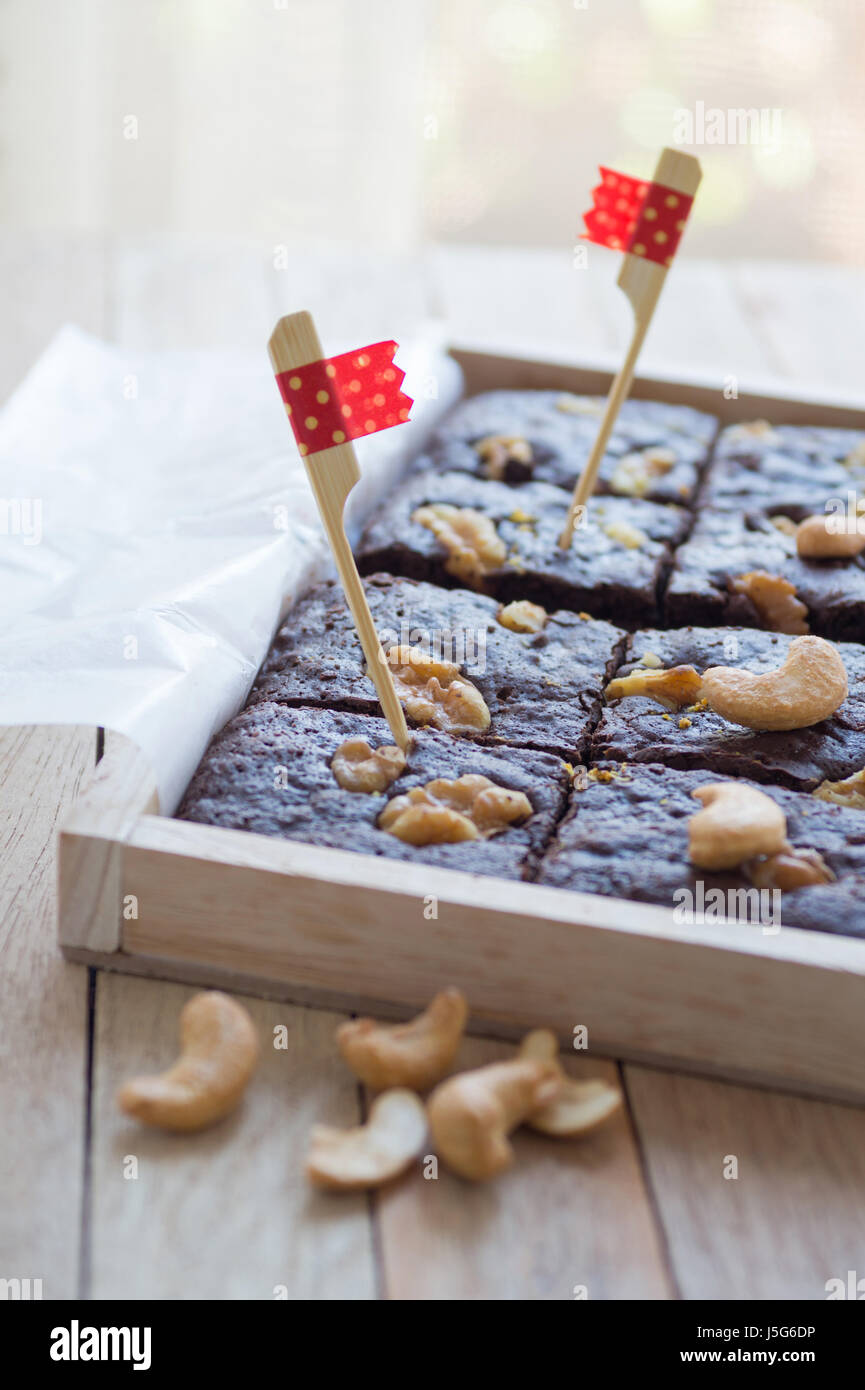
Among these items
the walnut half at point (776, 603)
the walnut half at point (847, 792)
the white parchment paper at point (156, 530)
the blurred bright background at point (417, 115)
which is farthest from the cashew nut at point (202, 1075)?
the blurred bright background at point (417, 115)

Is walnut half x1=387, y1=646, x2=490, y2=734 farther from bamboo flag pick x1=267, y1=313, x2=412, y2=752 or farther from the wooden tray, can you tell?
the wooden tray

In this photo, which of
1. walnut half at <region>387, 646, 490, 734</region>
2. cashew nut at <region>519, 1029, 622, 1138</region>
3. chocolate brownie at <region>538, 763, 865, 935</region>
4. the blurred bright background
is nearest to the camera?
cashew nut at <region>519, 1029, 622, 1138</region>

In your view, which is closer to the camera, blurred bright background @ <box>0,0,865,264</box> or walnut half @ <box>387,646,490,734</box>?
walnut half @ <box>387,646,490,734</box>

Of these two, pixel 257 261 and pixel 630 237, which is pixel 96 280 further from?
pixel 630 237

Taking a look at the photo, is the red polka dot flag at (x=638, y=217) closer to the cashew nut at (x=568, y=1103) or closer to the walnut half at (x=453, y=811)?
the walnut half at (x=453, y=811)

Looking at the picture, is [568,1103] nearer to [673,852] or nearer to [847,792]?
[673,852]

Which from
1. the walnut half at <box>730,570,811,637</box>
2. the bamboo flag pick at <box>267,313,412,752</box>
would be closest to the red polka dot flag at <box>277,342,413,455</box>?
the bamboo flag pick at <box>267,313,412,752</box>
